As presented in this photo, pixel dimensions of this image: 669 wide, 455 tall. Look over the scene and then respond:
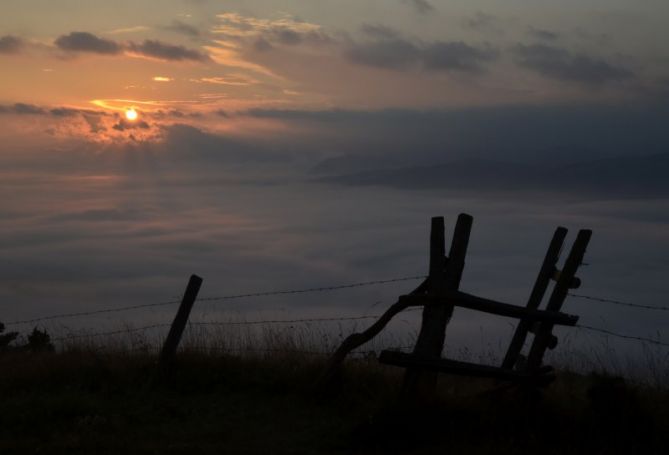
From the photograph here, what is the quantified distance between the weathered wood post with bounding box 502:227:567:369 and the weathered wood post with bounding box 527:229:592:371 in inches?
6.8

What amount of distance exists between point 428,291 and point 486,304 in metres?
0.65

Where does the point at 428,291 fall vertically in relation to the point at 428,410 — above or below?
above

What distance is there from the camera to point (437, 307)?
8.27 meters

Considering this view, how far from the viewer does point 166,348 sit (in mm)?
10438

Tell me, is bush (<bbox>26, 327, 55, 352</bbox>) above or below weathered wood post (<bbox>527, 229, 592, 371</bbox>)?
below

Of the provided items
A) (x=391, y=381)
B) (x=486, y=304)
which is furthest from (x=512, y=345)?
(x=391, y=381)

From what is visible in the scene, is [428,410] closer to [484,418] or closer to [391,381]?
[484,418]

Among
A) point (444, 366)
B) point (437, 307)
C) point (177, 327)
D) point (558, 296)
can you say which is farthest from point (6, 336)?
point (558, 296)

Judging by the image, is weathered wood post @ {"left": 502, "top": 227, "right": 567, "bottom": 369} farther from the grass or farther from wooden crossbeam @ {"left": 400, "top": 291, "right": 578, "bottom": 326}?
the grass

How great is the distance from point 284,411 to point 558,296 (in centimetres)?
327

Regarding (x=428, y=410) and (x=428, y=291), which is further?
(x=428, y=291)

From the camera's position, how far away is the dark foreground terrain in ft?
24.8

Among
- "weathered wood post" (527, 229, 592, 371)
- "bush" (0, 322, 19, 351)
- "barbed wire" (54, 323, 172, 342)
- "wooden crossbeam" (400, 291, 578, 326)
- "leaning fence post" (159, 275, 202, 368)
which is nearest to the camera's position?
"wooden crossbeam" (400, 291, 578, 326)

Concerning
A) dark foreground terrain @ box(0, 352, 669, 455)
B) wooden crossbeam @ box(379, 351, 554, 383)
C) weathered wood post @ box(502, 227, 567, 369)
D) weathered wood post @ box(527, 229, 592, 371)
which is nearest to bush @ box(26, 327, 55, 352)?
dark foreground terrain @ box(0, 352, 669, 455)
